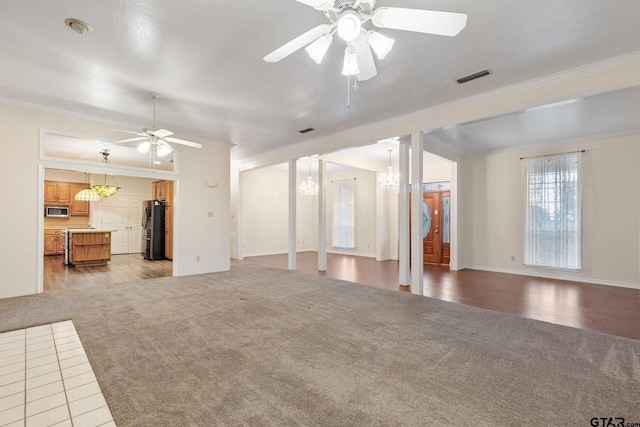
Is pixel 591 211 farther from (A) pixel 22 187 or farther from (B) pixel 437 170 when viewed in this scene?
(A) pixel 22 187

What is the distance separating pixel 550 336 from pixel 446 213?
5.37 metres

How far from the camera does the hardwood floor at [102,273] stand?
5582mm

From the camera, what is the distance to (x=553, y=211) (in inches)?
246

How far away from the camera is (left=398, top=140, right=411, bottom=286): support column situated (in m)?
5.41

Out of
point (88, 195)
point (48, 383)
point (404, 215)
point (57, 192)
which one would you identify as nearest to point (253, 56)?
point (48, 383)

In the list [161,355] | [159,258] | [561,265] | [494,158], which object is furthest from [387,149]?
[159,258]

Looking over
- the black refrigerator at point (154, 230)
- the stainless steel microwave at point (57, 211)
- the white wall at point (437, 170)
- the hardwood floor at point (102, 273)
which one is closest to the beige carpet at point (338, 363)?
the hardwood floor at point (102, 273)

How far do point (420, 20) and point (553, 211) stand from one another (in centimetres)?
629

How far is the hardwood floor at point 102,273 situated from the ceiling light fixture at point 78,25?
4390 mm

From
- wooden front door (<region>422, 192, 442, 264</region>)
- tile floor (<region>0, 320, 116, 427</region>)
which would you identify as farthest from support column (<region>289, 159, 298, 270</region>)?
tile floor (<region>0, 320, 116, 427</region>)

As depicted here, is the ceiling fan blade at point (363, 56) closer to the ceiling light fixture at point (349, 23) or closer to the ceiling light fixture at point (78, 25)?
the ceiling light fixture at point (349, 23)

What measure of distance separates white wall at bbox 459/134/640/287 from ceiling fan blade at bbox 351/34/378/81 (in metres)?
5.92

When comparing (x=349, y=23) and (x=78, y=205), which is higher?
(x=349, y=23)

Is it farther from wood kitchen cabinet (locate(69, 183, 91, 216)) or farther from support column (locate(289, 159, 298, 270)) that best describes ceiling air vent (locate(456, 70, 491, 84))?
wood kitchen cabinet (locate(69, 183, 91, 216))
